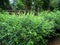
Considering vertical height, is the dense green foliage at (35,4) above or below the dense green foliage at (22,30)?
below

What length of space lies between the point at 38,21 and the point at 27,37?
0.71 m

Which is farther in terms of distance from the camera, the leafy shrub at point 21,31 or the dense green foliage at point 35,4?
the dense green foliage at point 35,4

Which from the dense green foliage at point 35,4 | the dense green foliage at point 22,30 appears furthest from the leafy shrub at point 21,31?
the dense green foliage at point 35,4

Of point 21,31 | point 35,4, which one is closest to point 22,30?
point 21,31

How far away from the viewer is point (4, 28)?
15.4 ft

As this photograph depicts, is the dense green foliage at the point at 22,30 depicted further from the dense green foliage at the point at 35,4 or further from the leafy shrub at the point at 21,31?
the dense green foliage at the point at 35,4

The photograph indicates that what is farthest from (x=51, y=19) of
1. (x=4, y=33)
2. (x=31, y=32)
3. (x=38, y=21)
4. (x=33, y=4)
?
(x=33, y=4)

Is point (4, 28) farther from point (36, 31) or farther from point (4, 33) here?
point (36, 31)

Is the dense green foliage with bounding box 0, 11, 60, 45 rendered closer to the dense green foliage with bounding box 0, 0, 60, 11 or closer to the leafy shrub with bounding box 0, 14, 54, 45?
the leafy shrub with bounding box 0, 14, 54, 45

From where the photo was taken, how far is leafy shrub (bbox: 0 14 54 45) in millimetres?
4531

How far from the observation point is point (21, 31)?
4586mm

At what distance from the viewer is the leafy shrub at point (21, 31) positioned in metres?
4.53

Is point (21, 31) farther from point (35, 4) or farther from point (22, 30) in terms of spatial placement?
point (35, 4)

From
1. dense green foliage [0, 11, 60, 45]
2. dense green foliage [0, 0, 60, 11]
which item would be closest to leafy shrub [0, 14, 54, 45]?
dense green foliage [0, 11, 60, 45]
